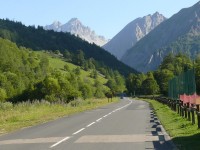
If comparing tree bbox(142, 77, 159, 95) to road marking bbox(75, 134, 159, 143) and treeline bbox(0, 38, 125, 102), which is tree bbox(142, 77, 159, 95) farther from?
road marking bbox(75, 134, 159, 143)

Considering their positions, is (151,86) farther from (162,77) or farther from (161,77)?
(161,77)

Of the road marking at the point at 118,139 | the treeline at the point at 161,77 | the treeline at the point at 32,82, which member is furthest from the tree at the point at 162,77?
the road marking at the point at 118,139

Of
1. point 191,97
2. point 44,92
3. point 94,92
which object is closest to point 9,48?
point 94,92

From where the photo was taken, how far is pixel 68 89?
385 ft

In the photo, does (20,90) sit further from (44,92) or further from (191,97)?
(191,97)

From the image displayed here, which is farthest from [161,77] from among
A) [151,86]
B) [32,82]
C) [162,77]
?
[32,82]

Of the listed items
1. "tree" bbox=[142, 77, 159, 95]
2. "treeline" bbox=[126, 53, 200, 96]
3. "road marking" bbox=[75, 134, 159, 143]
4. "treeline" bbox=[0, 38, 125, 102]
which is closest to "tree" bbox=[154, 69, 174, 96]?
"treeline" bbox=[126, 53, 200, 96]

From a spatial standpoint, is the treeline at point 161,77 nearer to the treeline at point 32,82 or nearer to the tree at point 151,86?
the tree at point 151,86

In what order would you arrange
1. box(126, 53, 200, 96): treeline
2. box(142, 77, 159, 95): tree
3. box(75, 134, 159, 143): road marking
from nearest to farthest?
box(75, 134, 159, 143): road marking < box(142, 77, 159, 95): tree < box(126, 53, 200, 96): treeline

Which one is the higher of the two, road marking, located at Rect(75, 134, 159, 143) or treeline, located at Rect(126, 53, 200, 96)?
treeline, located at Rect(126, 53, 200, 96)

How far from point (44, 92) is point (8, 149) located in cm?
10165

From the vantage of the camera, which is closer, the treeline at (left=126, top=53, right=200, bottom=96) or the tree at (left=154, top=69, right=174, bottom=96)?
the treeline at (left=126, top=53, right=200, bottom=96)

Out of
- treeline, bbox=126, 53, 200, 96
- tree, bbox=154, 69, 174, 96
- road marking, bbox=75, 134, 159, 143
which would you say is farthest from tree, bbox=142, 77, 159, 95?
road marking, bbox=75, 134, 159, 143

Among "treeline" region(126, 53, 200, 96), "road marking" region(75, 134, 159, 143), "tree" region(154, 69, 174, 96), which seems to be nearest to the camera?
"road marking" region(75, 134, 159, 143)
